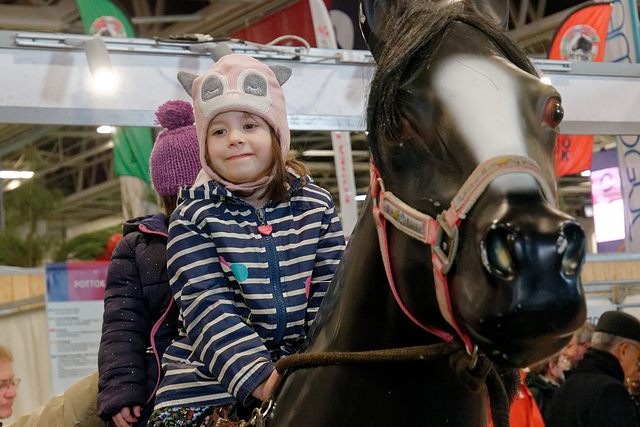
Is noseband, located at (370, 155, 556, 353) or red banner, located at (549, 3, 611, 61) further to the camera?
red banner, located at (549, 3, 611, 61)

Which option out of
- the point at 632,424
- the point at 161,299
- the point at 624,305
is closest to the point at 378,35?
the point at 161,299

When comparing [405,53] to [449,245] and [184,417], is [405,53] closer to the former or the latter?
[449,245]

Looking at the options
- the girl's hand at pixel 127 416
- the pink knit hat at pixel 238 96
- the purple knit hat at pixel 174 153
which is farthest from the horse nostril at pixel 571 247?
the purple knit hat at pixel 174 153

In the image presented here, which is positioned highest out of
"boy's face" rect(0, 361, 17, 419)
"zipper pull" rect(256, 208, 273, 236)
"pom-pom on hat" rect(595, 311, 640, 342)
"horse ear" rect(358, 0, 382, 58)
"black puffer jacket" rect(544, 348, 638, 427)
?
"horse ear" rect(358, 0, 382, 58)

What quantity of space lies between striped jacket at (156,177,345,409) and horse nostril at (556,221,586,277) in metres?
0.72

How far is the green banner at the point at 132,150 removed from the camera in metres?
5.48

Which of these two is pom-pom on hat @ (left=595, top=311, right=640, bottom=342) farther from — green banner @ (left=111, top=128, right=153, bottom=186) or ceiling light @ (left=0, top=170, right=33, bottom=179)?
ceiling light @ (left=0, top=170, right=33, bottom=179)

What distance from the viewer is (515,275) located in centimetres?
99

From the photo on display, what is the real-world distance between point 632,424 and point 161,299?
249cm

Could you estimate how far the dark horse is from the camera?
3.27 ft

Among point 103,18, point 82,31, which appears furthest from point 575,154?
point 82,31

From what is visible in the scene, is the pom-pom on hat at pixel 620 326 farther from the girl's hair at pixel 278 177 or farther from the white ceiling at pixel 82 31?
the white ceiling at pixel 82 31

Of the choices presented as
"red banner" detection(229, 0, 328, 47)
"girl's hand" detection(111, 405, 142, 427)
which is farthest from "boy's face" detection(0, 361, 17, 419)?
"red banner" detection(229, 0, 328, 47)

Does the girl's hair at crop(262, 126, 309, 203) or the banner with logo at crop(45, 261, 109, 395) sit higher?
the girl's hair at crop(262, 126, 309, 203)
